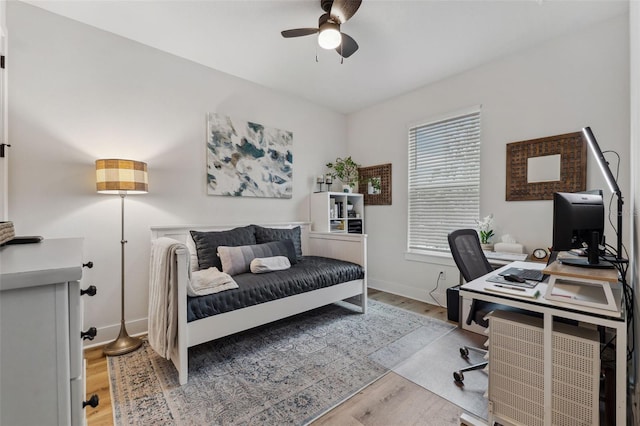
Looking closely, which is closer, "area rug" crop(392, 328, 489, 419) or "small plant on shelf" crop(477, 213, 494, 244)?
"area rug" crop(392, 328, 489, 419)

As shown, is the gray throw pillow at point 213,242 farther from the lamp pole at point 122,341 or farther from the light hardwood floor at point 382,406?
the light hardwood floor at point 382,406

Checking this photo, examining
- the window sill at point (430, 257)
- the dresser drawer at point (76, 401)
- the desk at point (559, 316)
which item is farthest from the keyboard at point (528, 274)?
the dresser drawer at point (76, 401)

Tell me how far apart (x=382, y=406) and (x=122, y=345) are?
208 centimetres

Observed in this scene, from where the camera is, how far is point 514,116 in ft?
8.82

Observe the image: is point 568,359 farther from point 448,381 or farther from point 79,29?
point 79,29

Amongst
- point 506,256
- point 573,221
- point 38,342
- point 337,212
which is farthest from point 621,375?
point 337,212

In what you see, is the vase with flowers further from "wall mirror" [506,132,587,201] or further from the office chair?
the office chair

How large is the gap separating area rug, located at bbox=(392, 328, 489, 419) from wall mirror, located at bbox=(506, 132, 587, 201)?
4.82 ft

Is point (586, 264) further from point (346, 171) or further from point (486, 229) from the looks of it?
point (346, 171)

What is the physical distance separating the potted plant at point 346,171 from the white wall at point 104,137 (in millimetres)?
1619

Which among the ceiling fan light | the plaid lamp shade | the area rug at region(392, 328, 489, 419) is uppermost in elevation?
the ceiling fan light

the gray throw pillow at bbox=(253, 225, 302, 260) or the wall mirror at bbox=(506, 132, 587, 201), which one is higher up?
the wall mirror at bbox=(506, 132, 587, 201)

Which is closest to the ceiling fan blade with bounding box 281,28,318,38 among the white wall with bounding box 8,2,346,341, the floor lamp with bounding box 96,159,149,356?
the white wall with bounding box 8,2,346,341

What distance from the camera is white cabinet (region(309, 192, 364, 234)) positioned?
11.8ft
